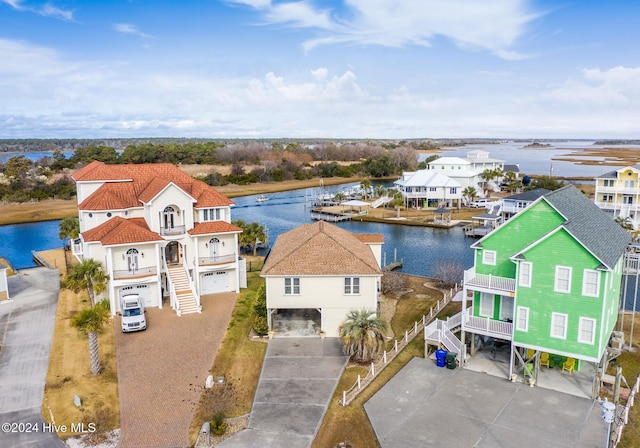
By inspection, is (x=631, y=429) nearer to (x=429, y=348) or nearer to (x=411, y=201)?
(x=429, y=348)

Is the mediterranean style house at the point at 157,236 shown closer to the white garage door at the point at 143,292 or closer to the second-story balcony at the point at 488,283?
the white garage door at the point at 143,292

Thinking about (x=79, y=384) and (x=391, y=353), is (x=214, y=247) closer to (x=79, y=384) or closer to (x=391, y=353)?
(x=79, y=384)

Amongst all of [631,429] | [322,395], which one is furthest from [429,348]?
[631,429]

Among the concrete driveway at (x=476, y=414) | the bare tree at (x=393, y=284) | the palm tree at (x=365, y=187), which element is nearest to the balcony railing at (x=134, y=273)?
the bare tree at (x=393, y=284)

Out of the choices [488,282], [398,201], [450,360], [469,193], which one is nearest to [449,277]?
[488,282]

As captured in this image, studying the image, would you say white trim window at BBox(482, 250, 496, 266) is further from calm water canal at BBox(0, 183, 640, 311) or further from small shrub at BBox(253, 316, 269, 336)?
calm water canal at BBox(0, 183, 640, 311)

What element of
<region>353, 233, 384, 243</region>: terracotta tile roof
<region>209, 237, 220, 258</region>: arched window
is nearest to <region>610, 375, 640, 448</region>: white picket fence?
<region>353, 233, 384, 243</region>: terracotta tile roof
